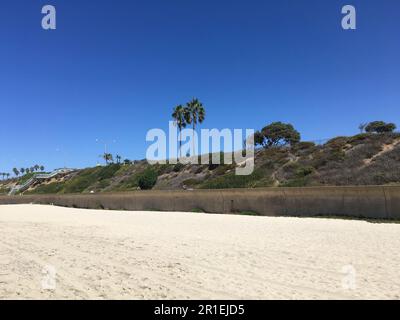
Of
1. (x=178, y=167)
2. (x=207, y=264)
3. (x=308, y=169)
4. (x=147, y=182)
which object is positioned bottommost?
(x=207, y=264)

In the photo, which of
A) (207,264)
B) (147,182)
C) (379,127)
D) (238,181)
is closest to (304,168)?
(238,181)

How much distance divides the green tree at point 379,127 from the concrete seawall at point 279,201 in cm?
4641

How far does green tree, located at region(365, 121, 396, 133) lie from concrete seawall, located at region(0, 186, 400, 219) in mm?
46413

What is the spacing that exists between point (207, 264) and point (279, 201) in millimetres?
14698

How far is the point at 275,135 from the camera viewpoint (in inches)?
3076

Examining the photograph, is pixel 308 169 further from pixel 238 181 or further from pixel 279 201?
pixel 279 201

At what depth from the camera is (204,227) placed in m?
18.3

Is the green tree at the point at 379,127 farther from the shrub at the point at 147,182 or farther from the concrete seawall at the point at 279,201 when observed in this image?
the concrete seawall at the point at 279,201

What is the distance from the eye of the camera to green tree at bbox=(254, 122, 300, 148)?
78.2m

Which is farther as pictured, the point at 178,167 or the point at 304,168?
the point at 178,167

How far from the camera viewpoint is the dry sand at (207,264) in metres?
7.17

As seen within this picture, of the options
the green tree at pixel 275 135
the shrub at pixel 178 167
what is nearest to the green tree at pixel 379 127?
the green tree at pixel 275 135

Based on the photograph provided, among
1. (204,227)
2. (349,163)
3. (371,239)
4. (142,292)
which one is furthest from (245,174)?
(142,292)
